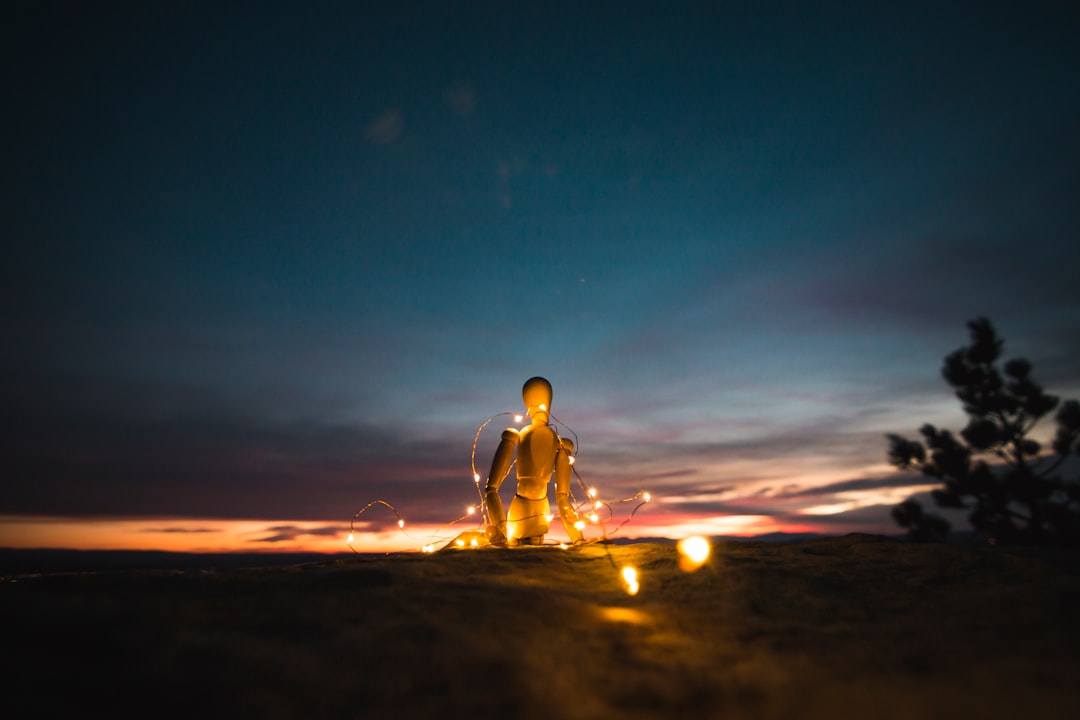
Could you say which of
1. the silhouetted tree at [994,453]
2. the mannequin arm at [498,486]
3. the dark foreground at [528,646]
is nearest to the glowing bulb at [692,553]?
the dark foreground at [528,646]

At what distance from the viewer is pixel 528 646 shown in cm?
216

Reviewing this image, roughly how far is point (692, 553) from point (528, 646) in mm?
1990

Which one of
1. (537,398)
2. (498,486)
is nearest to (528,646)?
(498,486)

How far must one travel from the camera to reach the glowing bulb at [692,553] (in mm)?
3547

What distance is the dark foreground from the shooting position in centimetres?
175

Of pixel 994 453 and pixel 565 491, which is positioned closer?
pixel 565 491

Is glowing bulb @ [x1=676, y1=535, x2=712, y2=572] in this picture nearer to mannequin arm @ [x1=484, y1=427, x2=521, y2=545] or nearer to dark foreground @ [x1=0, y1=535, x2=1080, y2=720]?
dark foreground @ [x1=0, y1=535, x2=1080, y2=720]

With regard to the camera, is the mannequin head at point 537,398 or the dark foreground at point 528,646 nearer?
the dark foreground at point 528,646

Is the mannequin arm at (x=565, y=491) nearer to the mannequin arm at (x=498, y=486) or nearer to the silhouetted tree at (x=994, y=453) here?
the mannequin arm at (x=498, y=486)

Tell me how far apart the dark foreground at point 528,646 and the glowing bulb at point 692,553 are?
0.37 m

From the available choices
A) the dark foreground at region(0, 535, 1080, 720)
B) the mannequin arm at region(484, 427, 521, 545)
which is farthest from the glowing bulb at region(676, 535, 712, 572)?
the mannequin arm at region(484, 427, 521, 545)

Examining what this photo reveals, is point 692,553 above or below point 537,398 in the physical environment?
below

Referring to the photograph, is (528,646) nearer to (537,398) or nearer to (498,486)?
(498,486)

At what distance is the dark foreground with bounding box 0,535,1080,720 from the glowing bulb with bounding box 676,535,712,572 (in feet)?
1.23
